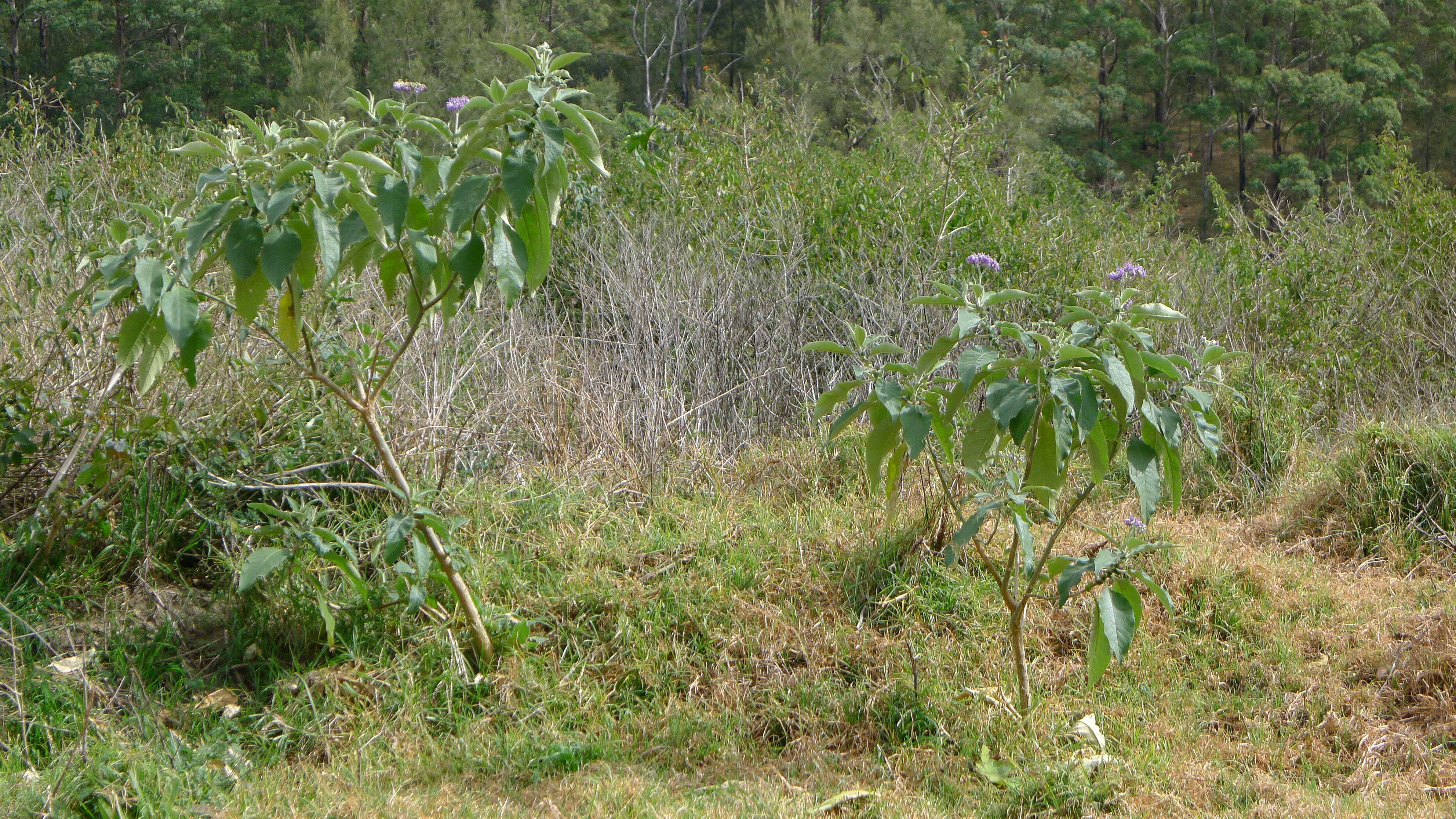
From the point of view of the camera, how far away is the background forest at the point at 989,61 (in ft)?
92.4

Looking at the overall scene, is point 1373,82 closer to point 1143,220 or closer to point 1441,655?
point 1143,220

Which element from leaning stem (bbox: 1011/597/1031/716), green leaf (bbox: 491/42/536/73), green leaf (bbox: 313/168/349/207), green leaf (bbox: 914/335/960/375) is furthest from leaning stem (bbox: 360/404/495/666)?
leaning stem (bbox: 1011/597/1031/716)

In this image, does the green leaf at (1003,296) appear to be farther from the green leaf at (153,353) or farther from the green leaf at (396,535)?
the green leaf at (153,353)

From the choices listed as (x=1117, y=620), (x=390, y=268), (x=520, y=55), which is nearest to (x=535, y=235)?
(x=520, y=55)

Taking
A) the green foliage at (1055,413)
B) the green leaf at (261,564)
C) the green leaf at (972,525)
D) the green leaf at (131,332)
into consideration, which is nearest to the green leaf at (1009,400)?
the green foliage at (1055,413)

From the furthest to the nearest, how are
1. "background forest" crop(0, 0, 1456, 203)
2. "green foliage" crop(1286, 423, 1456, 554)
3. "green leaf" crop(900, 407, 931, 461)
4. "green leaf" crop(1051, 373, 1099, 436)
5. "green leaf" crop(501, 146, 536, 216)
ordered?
"background forest" crop(0, 0, 1456, 203)
"green foliage" crop(1286, 423, 1456, 554)
"green leaf" crop(900, 407, 931, 461)
"green leaf" crop(1051, 373, 1099, 436)
"green leaf" crop(501, 146, 536, 216)

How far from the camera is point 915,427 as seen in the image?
102 inches

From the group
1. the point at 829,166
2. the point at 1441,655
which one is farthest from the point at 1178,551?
the point at 829,166

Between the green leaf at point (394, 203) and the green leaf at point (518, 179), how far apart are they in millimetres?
237

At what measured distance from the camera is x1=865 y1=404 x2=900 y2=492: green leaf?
2686 mm

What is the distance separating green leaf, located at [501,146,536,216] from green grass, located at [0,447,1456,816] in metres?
1.42

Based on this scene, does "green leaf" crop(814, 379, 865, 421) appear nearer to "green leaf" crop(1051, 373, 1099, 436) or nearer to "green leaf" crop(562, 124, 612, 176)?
"green leaf" crop(1051, 373, 1099, 436)

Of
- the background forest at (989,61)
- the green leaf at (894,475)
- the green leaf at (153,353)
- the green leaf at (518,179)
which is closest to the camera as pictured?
the green leaf at (518,179)

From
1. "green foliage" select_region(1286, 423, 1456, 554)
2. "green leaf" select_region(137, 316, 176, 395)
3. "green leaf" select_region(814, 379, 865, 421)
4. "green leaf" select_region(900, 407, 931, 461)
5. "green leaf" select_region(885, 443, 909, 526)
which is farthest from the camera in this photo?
"green foliage" select_region(1286, 423, 1456, 554)
